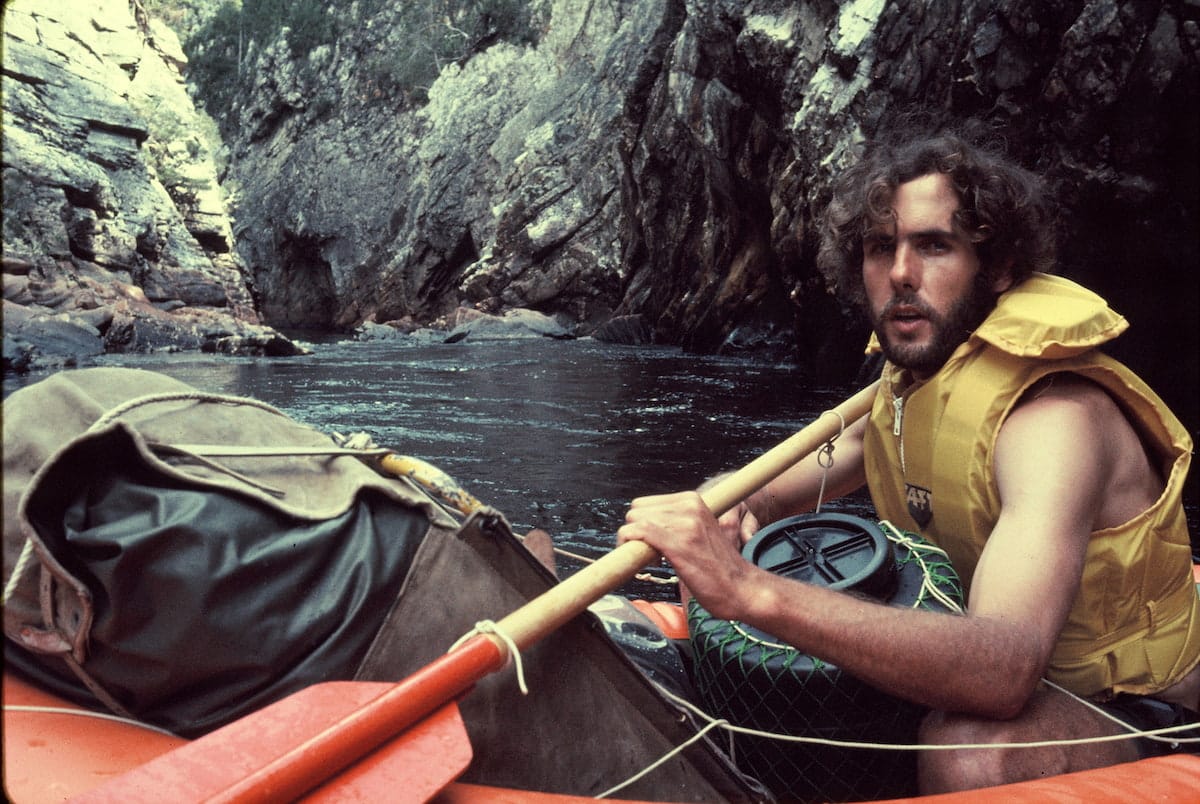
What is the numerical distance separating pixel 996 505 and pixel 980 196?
2.21 ft

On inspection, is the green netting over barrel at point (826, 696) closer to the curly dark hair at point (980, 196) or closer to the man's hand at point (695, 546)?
the man's hand at point (695, 546)

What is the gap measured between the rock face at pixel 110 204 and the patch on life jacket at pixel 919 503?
11.8 m

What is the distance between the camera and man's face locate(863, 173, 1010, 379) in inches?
76.0

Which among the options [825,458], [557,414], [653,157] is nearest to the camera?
[825,458]

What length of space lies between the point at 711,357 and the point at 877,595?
13980mm

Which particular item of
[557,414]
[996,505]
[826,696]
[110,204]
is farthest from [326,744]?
[110,204]

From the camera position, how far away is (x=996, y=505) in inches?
66.8

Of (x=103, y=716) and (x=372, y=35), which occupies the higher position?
(x=372, y=35)

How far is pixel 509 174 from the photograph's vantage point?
2741 centimetres

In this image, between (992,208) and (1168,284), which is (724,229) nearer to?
(1168,284)

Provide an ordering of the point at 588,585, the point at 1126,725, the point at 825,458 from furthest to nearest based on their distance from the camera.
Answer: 1. the point at 825,458
2. the point at 1126,725
3. the point at 588,585

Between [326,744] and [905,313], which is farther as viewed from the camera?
[905,313]

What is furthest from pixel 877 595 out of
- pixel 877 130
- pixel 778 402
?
pixel 877 130

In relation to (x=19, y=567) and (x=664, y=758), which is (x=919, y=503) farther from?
(x=19, y=567)
